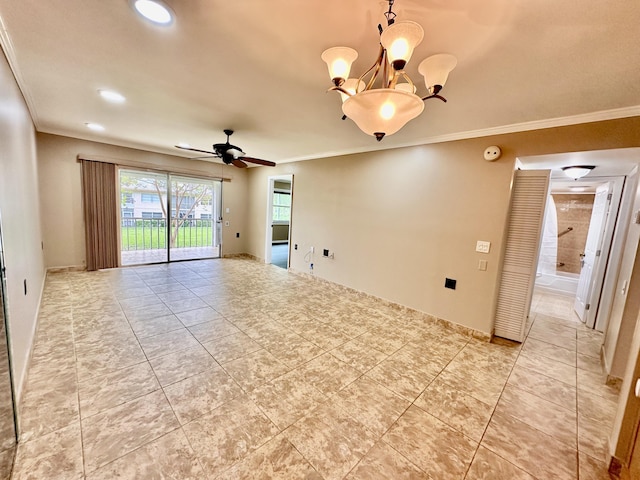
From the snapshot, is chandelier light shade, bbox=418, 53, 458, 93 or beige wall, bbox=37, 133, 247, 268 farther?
beige wall, bbox=37, 133, 247, 268

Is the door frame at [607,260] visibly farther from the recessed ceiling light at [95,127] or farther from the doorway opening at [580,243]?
the recessed ceiling light at [95,127]

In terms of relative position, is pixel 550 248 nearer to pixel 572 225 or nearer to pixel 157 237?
pixel 572 225

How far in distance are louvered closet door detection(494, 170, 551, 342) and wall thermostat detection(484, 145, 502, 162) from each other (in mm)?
347

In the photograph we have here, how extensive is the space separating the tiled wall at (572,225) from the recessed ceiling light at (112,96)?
8.05m

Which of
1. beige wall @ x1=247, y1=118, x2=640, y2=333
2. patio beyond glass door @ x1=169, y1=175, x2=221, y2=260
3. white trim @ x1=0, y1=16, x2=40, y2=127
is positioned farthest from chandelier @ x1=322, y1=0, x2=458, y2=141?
patio beyond glass door @ x1=169, y1=175, x2=221, y2=260

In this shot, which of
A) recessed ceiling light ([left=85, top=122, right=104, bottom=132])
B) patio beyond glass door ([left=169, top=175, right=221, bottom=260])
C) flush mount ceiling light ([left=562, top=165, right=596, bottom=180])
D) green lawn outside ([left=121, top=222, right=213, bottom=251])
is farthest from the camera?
green lawn outside ([left=121, top=222, right=213, bottom=251])

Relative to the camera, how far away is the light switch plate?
9.75 ft

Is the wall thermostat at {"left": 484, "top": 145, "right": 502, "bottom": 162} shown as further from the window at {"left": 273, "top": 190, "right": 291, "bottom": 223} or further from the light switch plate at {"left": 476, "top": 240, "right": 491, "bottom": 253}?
the window at {"left": 273, "top": 190, "right": 291, "bottom": 223}

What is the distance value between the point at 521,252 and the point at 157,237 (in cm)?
A: 776

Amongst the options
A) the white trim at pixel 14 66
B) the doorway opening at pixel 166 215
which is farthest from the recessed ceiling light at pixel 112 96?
the doorway opening at pixel 166 215

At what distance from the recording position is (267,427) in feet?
5.41

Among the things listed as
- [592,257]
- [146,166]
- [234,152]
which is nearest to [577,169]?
[592,257]

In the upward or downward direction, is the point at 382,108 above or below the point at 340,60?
below

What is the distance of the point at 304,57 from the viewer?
1759mm
